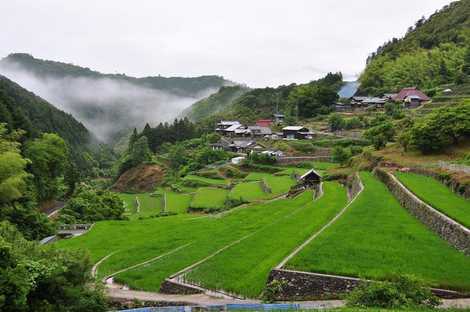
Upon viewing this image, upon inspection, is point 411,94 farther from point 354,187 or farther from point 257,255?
point 257,255

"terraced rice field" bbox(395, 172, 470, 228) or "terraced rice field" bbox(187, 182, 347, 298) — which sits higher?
"terraced rice field" bbox(395, 172, 470, 228)

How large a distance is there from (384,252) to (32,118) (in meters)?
91.0

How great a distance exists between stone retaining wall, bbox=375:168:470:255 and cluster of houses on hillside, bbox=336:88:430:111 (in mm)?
47103

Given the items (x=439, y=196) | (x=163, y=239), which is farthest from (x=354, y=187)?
(x=163, y=239)

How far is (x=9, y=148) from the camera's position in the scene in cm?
3812

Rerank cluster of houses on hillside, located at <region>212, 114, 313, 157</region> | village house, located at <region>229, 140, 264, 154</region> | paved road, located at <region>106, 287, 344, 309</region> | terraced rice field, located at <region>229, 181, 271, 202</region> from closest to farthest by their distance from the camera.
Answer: paved road, located at <region>106, 287, 344, 309</region>
terraced rice field, located at <region>229, 181, 271, 202</region>
cluster of houses on hillside, located at <region>212, 114, 313, 157</region>
village house, located at <region>229, 140, 264, 154</region>

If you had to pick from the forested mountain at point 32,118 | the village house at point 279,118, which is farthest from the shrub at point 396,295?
the village house at point 279,118

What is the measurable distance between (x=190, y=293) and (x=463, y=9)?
403ft

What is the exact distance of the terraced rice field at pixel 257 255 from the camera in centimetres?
1752

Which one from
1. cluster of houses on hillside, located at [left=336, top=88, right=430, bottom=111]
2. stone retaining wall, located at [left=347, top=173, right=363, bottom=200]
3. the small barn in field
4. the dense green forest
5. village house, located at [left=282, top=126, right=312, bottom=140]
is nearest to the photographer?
stone retaining wall, located at [left=347, top=173, right=363, bottom=200]

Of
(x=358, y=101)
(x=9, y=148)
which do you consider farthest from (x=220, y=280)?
(x=358, y=101)

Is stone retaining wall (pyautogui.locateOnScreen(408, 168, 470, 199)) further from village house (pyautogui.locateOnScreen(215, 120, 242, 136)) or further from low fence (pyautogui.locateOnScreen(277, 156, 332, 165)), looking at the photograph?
village house (pyautogui.locateOnScreen(215, 120, 242, 136))

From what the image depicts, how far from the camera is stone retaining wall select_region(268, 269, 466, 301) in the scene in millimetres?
15547

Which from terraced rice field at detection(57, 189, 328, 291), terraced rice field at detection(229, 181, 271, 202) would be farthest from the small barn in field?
terraced rice field at detection(57, 189, 328, 291)
